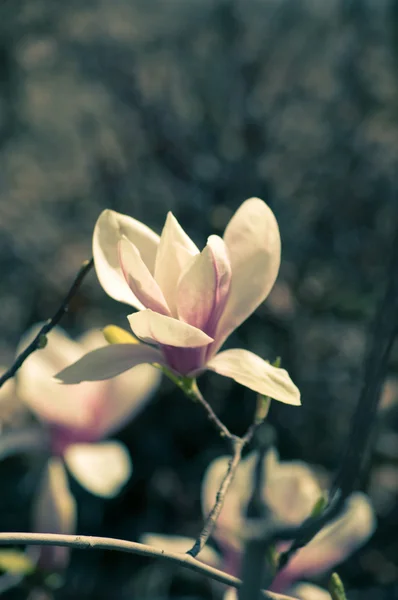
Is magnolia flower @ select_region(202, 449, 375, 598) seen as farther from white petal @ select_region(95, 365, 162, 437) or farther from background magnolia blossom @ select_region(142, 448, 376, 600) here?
white petal @ select_region(95, 365, 162, 437)

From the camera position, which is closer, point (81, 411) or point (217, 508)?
Answer: point (217, 508)

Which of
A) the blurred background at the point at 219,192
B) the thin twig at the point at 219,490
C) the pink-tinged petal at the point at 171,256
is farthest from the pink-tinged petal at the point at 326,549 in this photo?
the blurred background at the point at 219,192

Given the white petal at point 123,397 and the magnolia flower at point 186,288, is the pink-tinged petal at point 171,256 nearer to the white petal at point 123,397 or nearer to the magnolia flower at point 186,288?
the magnolia flower at point 186,288

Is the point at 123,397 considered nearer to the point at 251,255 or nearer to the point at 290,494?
the point at 290,494

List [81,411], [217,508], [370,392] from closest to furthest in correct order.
Result: [370,392] → [217,508] → [81,411]

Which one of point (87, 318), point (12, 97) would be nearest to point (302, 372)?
point (87, 318)

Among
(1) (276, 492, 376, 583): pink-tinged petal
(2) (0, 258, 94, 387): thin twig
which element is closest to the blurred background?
(1) (276, 492, 376, 583): pink-tinged petal

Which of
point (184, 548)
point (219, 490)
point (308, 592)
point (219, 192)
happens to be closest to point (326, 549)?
point (308, 592)
